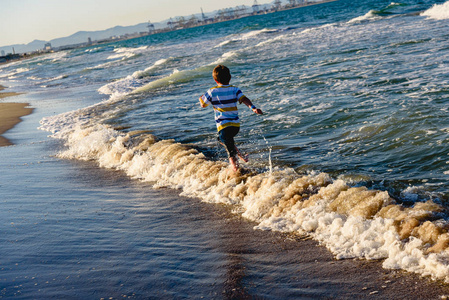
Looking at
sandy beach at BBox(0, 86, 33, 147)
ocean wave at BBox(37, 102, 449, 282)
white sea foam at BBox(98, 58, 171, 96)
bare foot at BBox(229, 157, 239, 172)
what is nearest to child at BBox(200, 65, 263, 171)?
bare foot at BBox(229, 157, 239, 172)

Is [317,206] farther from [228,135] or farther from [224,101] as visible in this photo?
[224,101]

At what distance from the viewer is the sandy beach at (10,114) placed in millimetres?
14909

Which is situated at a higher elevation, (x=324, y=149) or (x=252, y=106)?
(x=252, y=106)

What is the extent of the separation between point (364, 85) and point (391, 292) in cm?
965

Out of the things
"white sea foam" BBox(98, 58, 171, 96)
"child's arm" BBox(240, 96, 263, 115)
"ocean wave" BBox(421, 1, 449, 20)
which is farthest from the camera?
"ocean wave" BBox(421, 1, 449, 20)

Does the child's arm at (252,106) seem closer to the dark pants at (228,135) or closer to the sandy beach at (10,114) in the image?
the dark pants at (228,135)

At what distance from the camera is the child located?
6246 mm

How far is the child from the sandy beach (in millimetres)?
8494

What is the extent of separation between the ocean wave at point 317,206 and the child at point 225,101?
2.33 feet

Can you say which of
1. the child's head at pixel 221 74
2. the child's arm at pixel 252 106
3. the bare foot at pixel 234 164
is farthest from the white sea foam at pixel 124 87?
the child's arm at pixel 252 106

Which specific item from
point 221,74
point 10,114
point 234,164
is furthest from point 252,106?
point 10,114

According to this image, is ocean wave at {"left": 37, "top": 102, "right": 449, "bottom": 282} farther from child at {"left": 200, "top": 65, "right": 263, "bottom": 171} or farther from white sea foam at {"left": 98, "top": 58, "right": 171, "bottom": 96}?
white sea foam at {"left": 98, "top": 58, "right": 171, "bottom": 96}

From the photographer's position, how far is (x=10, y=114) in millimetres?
18719

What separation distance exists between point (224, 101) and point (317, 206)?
2096 millimetres
